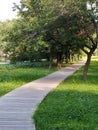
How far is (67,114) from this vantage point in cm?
1162

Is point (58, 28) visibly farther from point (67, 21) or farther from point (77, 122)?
point (77, 122)

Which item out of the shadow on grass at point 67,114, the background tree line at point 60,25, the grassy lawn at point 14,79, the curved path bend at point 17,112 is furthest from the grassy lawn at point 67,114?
the background tree line at point 60,25

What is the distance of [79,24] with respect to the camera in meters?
25.8

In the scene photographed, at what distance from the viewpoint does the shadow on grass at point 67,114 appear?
9875 millimetres

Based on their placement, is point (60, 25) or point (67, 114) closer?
point (67, 114)

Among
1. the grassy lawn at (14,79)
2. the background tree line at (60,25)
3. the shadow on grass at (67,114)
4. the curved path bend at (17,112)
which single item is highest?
the background tree line at (60,25)

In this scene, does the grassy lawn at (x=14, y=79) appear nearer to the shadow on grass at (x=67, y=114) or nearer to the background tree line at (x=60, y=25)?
the background tree line at (x=60, y=25)

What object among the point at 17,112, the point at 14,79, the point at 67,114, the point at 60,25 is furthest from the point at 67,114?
the point at 14,79

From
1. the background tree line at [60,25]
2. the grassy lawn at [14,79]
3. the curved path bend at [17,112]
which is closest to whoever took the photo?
the curved path bend at [17,112]

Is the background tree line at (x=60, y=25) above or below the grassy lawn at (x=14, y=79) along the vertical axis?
above

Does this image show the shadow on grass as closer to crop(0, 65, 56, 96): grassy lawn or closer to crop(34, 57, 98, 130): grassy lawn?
crop(34, 57, 98, 130): grassy lawn

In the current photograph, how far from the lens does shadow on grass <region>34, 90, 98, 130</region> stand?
9875 millimetres

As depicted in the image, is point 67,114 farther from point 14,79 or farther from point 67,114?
point 14,79

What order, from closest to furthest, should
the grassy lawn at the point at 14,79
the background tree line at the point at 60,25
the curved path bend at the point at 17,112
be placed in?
the curved path bend at the point at 17,112 < the grassy lawn at the point at 14,79 < the background tree line at the point at 60,25
